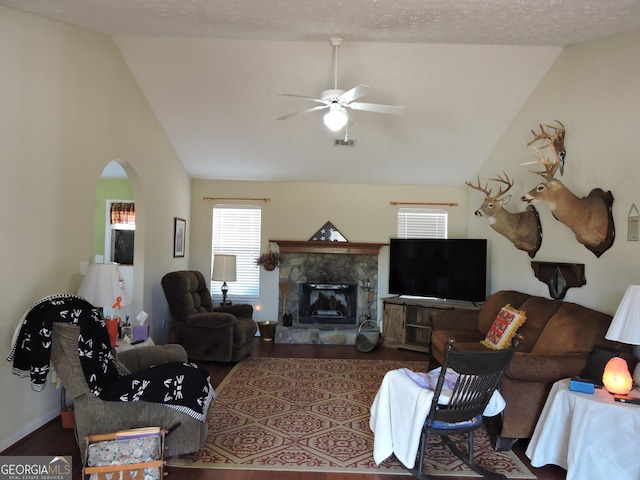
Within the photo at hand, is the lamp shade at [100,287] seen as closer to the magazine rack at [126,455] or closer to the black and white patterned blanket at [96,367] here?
the black and white patterned blanket at [96,367]

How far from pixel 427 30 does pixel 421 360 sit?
405 cm

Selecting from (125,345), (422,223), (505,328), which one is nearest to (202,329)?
(125,345)

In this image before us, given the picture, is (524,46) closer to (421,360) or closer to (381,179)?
(381,179)

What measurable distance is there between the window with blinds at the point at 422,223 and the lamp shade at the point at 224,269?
268 centimetres

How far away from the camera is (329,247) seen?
687cm

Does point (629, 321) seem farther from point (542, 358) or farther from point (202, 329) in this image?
point (202, 329)

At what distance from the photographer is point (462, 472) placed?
9.52 ft

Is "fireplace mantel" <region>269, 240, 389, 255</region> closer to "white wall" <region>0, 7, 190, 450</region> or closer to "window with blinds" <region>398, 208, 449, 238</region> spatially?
"window with blinds" <region>398, 208, 449, 238</region>

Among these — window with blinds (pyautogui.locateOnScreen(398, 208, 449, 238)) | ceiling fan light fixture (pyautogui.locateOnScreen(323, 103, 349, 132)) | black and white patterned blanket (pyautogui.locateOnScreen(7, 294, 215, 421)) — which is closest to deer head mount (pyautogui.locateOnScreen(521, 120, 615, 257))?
ceiling fan light fixture (pyautogui.locateOnScreen(323, 103, 349, 132))

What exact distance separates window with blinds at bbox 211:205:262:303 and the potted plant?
0.58 ft

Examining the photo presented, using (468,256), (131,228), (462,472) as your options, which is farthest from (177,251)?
(462,472)

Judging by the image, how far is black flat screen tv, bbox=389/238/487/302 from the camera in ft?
19.5

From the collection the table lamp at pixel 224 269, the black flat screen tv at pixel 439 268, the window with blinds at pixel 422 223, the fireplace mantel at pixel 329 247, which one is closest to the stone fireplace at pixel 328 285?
the fireplace mantel at pixel 329 247

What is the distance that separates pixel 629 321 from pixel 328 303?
15.7ft
